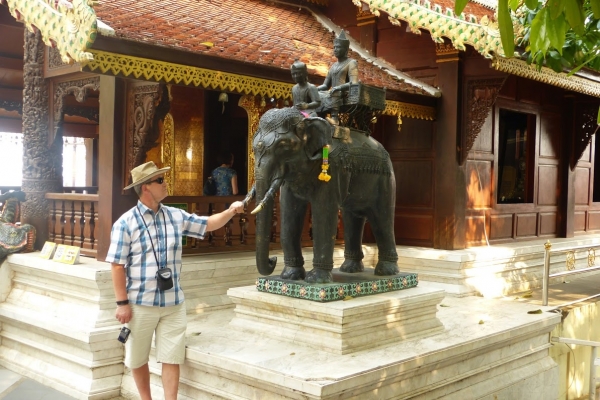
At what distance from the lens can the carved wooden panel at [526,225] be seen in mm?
10648

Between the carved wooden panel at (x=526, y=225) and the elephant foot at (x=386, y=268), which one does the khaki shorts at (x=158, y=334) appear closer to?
the elephant foot at (x=386, y=268)

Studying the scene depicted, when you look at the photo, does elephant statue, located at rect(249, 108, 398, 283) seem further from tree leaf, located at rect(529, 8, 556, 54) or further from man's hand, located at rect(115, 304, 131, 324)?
tree leaf, located at rect(529, 8, 556, 54)

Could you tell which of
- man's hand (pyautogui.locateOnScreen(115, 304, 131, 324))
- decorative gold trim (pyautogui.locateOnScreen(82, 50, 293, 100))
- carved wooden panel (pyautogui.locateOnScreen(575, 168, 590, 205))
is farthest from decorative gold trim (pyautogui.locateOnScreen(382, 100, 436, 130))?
man's hand (pyautogui.locateOnScreen(115, 304, 131, 324))

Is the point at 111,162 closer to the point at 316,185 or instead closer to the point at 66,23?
the point at 66,23

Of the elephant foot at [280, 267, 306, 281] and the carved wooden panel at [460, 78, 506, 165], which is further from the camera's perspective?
the carved wooden panel at [460, 78, 506, 165]

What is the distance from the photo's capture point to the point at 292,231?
18.0ft

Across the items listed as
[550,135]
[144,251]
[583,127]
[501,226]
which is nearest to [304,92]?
[144,251]

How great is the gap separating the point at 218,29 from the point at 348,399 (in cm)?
500

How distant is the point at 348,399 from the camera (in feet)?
14.2

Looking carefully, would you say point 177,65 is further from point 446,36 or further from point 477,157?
point 477,157

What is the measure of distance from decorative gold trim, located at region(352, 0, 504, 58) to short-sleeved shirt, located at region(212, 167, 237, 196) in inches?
119

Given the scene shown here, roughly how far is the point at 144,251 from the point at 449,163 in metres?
5.58

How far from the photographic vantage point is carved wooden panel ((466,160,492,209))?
9.53m

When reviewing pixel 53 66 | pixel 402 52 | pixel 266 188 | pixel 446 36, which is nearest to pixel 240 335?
pixel 266 188
